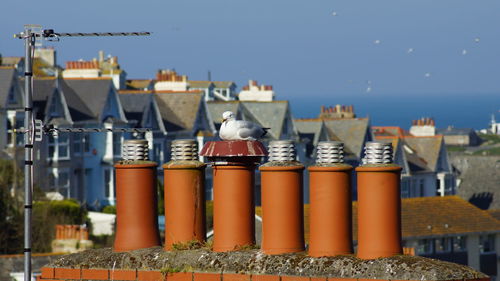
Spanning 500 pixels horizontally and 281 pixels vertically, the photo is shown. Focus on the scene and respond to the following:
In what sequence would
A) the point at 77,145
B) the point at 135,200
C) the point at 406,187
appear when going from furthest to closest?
the point at 406,187 → the point at 77,145 → the point at 135,200

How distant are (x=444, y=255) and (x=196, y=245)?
5788cm

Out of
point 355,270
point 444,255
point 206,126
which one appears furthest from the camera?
point 206,126

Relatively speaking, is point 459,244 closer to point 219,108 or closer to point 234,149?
point 219,108

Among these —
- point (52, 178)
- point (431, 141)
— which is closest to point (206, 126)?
point (52, 178)

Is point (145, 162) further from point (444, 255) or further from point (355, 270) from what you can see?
point (444, 255)

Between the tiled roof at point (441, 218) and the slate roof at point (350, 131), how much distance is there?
19044 millimetres

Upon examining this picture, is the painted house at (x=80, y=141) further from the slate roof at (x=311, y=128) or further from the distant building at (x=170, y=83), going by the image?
the distant building at (x=170, y=83)

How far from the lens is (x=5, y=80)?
72.7m

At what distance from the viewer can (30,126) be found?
1582 cm

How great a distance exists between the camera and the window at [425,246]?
71188 mm

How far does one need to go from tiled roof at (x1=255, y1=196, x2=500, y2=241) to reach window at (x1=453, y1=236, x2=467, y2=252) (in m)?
0.67

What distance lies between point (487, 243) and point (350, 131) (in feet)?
72.1

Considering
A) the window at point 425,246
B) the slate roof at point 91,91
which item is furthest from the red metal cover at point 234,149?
the slate roof at point 91,91

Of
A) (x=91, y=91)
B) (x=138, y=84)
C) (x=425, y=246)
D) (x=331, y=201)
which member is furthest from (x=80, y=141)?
(x=331, y=201)
